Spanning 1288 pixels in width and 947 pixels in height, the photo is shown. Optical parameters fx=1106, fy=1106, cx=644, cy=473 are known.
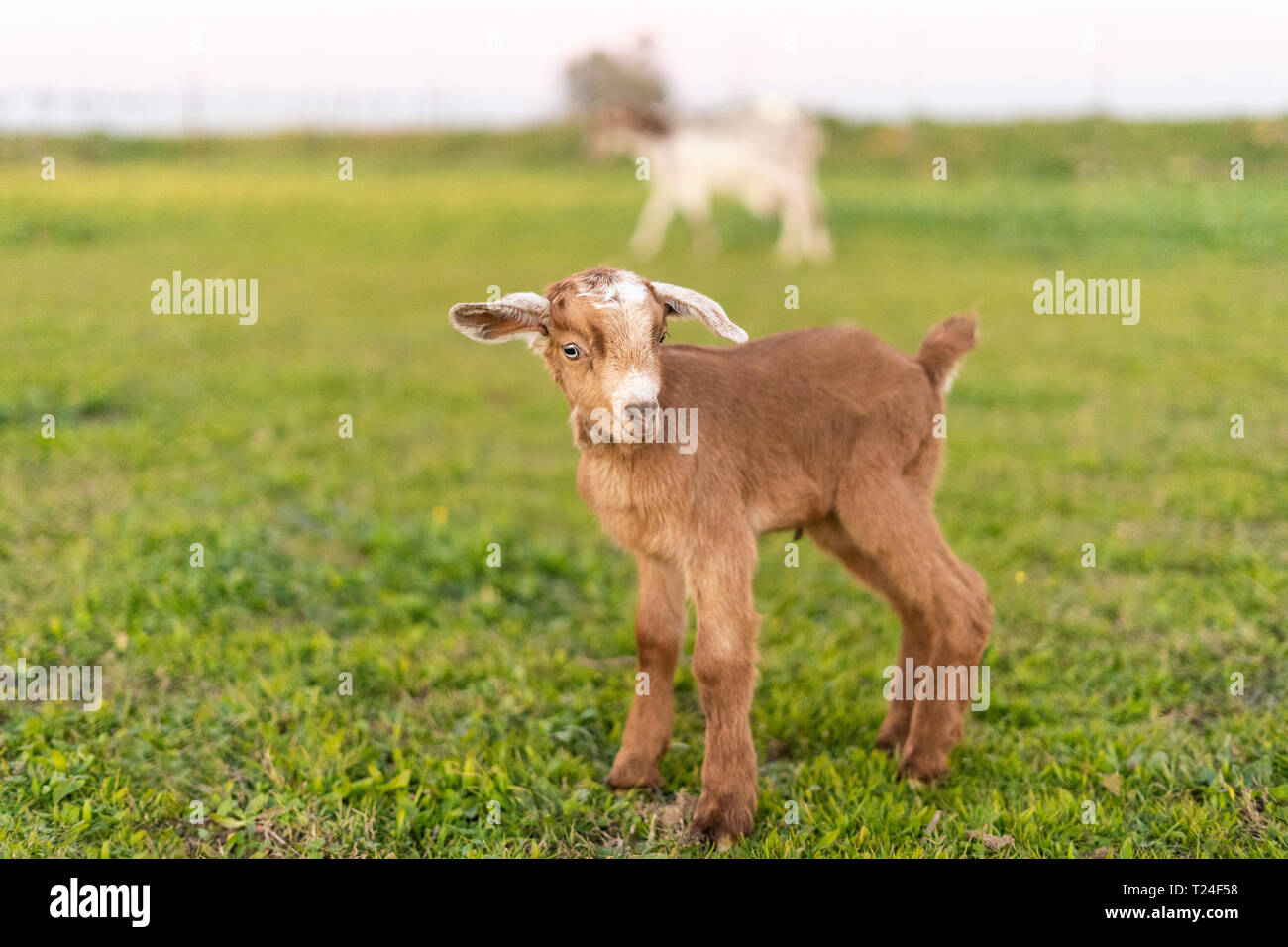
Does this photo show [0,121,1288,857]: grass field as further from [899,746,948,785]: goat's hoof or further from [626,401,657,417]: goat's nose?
[626,401,657,417]: goat's nose

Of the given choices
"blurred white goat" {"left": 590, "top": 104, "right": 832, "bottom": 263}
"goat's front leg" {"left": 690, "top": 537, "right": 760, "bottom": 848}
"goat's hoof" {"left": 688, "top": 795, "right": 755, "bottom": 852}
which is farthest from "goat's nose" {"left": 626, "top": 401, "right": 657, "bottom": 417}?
"blurred white goat" {"left": 590, "top": 104, "right": 832, "bottom": 263}

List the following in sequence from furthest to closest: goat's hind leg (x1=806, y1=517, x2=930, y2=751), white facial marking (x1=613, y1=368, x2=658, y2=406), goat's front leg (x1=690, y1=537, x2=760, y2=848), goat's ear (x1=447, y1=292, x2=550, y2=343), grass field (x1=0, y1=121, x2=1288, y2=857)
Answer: goat's hind leg (x1=806, y1=517, x2=930, y2=751), grass field (x1=0, y1=121, x2=1288, y2=857), goat's front leg (x1=690, y1=537, x2=760, y2=848), goat's ear (x1=447, y1=292, x2=550, y2=343), white facial marking (x1=613, y1=368, x2=658, y2=406)

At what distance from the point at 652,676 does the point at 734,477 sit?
3.10ft

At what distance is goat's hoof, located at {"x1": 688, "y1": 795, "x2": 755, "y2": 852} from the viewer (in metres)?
4.31

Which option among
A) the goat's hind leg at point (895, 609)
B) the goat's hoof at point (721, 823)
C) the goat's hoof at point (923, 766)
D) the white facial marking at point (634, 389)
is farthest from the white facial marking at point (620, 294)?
the goat's hoof at point (923, 766)

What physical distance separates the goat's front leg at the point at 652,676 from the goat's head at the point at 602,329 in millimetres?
901

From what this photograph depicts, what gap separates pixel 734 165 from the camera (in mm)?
20625

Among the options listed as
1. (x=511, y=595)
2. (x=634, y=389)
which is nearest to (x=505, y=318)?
(x=634, y=389)
